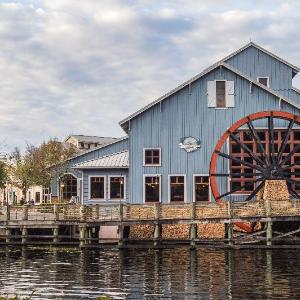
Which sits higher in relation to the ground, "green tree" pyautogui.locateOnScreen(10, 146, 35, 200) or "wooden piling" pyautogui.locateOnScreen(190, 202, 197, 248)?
"green tree" pyautogui.locateOnScreen(10, 146, 35, 200)

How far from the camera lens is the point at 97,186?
125 feet

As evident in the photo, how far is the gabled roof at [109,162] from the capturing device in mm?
37375

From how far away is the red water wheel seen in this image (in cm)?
3481

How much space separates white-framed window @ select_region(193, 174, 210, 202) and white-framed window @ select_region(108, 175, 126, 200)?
167 inches

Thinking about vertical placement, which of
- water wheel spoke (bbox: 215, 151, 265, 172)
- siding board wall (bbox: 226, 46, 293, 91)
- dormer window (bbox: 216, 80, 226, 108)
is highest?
siding board wall (bbox: 226, 46, 293, 91)

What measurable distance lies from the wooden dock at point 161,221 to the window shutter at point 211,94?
722 centimetres

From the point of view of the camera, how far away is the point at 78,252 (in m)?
31.3

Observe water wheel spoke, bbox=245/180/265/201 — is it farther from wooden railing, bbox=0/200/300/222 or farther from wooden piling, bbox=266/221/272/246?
wooden piling, bbox=266/221/272/246

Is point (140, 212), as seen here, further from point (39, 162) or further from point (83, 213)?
point (39, 162)

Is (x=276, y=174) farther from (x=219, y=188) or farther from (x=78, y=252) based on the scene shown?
(x=78, y=252)

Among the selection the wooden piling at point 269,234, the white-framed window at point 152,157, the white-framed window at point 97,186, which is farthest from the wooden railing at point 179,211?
the white-framed window at point 97,186

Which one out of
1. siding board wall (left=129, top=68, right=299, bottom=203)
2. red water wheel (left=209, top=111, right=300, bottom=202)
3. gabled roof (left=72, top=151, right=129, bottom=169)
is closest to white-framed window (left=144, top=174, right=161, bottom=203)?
siding board wall (left=129, top=68, right=299, bottom=203)

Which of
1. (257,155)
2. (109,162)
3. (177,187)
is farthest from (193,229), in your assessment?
(109,162)

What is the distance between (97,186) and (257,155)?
9.35m
